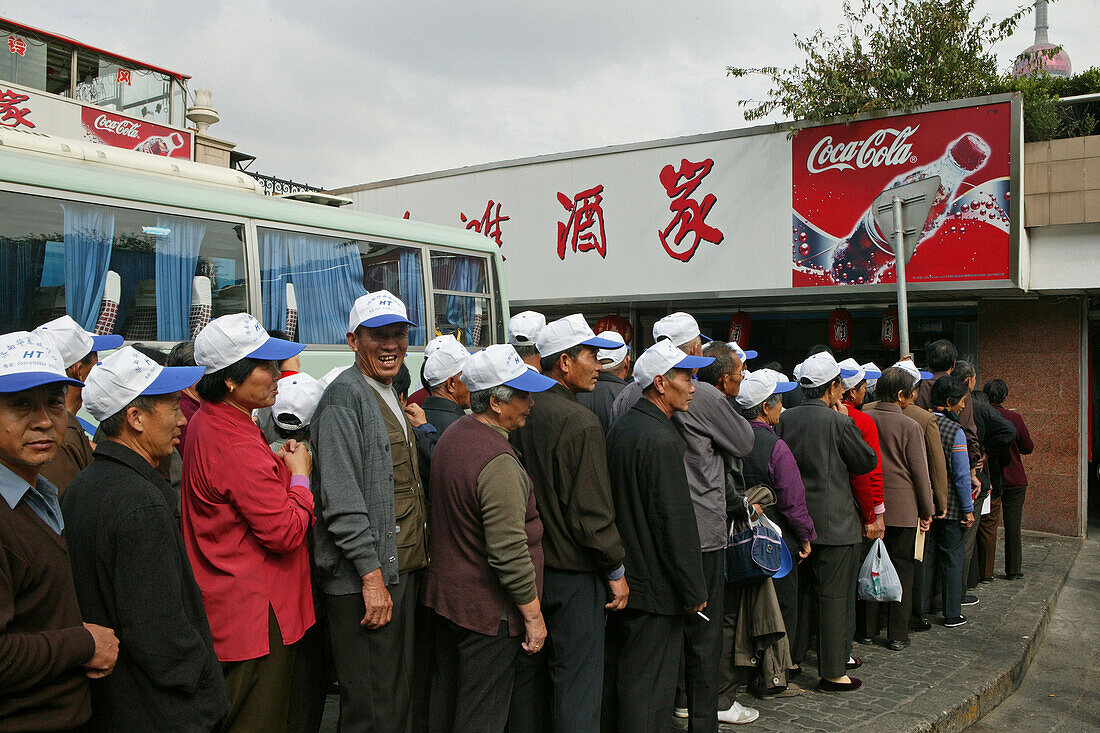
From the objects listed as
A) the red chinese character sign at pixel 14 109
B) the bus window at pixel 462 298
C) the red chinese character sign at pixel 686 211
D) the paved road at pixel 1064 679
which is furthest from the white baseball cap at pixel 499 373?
the red chinese character sign at pixel 14 109

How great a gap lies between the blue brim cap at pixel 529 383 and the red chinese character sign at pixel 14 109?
13.7 metres

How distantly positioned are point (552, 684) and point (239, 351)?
2061 mm

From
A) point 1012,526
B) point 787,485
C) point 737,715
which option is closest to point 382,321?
point 787,485

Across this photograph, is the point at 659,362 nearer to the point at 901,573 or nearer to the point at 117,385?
the point at 117,385

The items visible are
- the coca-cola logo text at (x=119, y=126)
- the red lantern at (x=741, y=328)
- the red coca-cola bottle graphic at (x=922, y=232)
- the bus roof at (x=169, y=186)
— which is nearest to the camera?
the bus roof at (x=169, y=186)

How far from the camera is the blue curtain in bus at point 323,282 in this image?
7488 mm

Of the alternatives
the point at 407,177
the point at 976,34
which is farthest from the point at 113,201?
the point at 976,34

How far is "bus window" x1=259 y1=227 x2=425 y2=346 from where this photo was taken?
7.30 metres

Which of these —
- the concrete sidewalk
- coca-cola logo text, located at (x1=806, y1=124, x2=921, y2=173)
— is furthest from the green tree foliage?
the concrete sidewalk

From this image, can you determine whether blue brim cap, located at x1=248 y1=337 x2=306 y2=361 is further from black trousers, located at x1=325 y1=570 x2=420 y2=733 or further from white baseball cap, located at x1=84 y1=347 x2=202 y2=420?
black trousers, located at x1=325 y1=570 x2=420 y2=733

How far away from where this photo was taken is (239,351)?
10.2 feet

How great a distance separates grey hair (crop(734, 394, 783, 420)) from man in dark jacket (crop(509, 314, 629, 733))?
1.72 m

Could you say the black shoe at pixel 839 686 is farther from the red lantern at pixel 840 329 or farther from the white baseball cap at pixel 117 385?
the red lantern at pixel 840 329

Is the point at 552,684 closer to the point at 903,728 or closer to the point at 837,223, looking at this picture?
the point at 903,728
